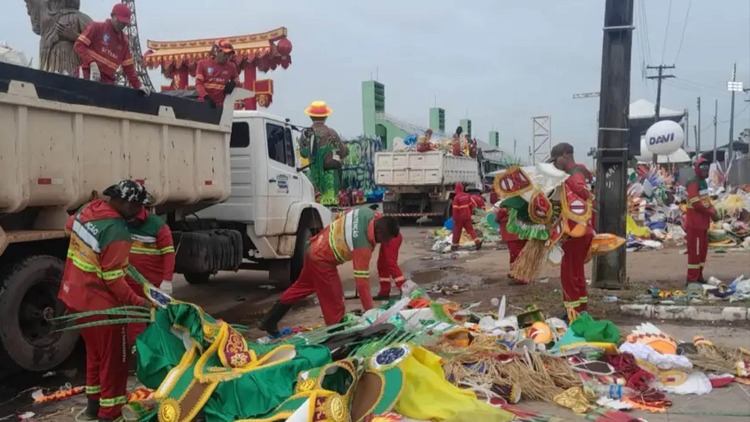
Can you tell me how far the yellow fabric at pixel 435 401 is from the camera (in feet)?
12.8

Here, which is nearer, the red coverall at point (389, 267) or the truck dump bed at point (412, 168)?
the red coverall at point (389, 267)

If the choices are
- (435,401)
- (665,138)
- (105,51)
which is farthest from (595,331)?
(665,138)

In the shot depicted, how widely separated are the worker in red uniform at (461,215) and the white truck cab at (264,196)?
16.4ft

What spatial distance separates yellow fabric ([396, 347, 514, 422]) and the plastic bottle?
0.91 meters

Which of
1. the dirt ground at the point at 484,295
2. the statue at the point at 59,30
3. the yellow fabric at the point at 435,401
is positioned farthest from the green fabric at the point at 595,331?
the statue at the point at 59,30

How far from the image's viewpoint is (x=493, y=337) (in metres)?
5.43

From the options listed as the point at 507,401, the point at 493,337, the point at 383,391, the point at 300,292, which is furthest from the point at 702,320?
the point at 383,391

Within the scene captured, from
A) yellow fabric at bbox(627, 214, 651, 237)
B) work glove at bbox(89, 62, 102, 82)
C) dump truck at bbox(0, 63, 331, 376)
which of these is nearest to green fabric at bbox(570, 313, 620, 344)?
dump truck at bbox(0, 63, 331, 376)

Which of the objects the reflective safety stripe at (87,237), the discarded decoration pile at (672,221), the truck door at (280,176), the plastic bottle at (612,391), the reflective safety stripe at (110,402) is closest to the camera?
the reflective safety stripe at (87,237)

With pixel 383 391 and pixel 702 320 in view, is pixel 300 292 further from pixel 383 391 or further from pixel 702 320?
pixel 702 320

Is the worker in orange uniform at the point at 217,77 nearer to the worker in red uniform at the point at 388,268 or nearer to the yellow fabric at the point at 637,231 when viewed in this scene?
the worker in red uniform at the point at 388,268

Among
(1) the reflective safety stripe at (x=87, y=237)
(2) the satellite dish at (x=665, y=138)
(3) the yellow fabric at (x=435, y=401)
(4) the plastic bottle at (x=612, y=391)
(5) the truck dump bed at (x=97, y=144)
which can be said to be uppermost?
(2) the satellite dish at (x=665, y=138)

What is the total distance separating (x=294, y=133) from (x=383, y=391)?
6.35 m

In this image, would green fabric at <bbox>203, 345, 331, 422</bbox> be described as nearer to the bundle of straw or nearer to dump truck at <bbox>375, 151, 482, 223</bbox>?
the bundle of straw
